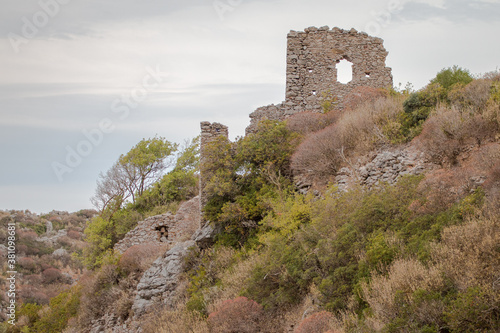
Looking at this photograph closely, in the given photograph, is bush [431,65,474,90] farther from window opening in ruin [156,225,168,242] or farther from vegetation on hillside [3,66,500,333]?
window opening in ruin [156,225,168,242]

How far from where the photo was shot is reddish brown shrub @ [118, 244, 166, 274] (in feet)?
59.6

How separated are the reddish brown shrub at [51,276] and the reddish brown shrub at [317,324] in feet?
99.6

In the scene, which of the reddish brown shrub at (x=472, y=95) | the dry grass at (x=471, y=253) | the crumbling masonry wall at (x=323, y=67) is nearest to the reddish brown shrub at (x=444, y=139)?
the reddish brown shrub at (x=472, y=95)

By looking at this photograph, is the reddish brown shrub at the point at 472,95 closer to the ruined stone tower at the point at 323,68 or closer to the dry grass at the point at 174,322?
the ruined stone tower at the point at 323,68

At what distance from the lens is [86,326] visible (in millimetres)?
17859

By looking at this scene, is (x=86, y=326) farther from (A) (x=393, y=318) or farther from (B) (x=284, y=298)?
(A) (x=393, y=318)

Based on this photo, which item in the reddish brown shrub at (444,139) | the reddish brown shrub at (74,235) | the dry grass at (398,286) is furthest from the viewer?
the reddish brown shrub at (74,235)

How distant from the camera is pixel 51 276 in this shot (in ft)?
112

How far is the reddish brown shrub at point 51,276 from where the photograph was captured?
3371 centimetres

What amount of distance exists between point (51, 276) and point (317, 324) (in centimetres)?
3088

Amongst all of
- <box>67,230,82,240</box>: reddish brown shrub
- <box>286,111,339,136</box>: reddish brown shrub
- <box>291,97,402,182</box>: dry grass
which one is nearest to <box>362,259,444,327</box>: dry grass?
<box>291,97,402,182</box>: dry grass

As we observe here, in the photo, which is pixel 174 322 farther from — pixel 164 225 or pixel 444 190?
pixel 164 225

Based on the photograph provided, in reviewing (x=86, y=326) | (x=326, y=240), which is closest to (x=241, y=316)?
(x=326, y=240)

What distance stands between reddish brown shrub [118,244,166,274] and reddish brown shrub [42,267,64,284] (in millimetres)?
17878
